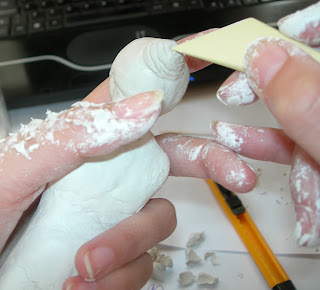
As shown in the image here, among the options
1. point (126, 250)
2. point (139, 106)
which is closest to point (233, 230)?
point (126, 250)

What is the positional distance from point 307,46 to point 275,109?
11 centimetres

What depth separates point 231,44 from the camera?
45 centimetres

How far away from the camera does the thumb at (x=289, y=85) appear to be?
1.17 ft

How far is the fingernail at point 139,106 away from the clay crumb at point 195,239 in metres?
0.33

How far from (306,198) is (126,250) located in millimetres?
242

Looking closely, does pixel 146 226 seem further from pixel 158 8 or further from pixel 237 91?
pixel 158 8

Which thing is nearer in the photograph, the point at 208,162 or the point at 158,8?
the point at 208,162

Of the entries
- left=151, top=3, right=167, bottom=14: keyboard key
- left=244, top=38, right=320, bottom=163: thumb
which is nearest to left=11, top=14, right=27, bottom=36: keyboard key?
left=151, top=3, right=167, bottom=14: keyboard key

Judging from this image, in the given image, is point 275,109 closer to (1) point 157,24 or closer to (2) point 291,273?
(2) point 291,273

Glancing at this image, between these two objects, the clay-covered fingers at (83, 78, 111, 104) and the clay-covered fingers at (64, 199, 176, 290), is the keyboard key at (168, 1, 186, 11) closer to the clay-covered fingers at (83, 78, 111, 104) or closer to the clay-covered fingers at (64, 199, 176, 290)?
the clay-covered fingers at (83, 78, 111, 104)

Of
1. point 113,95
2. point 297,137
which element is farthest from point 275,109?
point 113,95

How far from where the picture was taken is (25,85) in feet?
3.12

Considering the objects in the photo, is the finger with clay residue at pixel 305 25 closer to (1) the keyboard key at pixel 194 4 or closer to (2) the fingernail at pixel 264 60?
(2) the fingernail at pixel 264 60

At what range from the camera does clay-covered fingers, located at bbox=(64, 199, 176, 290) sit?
0.48m
